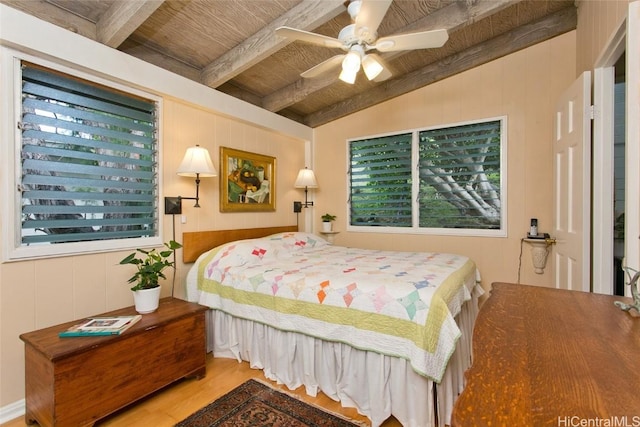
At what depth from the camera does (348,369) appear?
1.93 m

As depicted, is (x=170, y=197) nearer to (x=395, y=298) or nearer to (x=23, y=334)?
(x=23, y=334)

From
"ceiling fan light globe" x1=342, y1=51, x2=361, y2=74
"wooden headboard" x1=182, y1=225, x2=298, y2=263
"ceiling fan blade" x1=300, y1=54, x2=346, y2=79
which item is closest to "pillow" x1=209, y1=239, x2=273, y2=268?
"wooden headboard" x1=182, y1=225, x2=298, y2=263

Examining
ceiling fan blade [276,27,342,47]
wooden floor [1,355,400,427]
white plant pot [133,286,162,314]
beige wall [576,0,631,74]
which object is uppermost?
beige wall [576,0,631,74]

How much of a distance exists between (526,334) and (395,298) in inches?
36.4

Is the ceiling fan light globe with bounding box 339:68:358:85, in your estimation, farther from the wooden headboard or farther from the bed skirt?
the wooden headboard

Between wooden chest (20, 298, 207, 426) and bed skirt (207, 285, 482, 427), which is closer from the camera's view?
wooden chest (20, 298, 207, 426)

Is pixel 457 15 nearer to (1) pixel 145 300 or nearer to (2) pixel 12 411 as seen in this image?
(1) pixel 145 300

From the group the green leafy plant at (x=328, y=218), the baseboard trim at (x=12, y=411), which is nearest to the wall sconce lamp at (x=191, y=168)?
the baseboard trim at (x=12, y=411)

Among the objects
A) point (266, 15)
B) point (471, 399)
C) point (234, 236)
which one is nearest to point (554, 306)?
point (471, 399)

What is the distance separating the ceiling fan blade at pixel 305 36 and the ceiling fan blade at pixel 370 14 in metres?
0.18

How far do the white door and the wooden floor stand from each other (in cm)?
169

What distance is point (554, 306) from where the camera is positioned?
1070 mm

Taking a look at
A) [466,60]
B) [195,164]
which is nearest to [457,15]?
[466,60]

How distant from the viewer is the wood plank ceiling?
7.14ft
